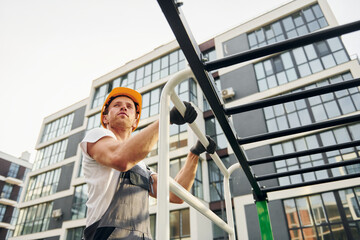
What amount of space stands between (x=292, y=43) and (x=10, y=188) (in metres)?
36.3

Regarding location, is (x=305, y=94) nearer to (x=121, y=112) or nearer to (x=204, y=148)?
(x=204, y=148)

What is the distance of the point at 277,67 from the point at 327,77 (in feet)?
8.73

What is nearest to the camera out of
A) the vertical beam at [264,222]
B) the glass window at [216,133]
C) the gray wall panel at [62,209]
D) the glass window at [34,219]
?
the vertical beam at [264,222]

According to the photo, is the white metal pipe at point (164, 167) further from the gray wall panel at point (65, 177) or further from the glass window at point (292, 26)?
the gray wall panel at point (65, 177)

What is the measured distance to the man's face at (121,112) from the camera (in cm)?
173

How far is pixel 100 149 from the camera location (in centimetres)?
134

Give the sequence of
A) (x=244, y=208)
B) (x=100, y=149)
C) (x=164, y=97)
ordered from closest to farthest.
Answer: (x=164, y=97) → (x=100, y=149) → (x=244, y=208)

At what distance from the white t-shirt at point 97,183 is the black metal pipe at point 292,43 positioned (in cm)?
74

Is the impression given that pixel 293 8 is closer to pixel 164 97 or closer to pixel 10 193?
pixel 164 97

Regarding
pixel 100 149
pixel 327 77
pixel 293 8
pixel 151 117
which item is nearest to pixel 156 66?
pixel 151 117

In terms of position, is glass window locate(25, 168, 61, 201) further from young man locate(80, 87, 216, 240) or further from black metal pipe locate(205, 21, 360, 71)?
black metal pipe locate(205, 21, 360, 71)

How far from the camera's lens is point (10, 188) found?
30188mm

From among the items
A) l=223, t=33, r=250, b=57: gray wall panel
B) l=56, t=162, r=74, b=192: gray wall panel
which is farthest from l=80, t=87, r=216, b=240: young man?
l=56, t=162, r=74, b=192: gray wall panel

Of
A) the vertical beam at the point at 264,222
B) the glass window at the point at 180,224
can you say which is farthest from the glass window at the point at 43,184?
the vertical beam at the point at 264,222
